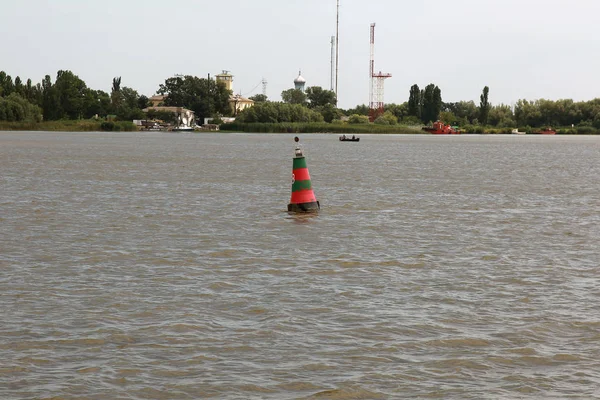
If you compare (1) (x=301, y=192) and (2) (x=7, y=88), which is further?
(2) (x=7, y=88)

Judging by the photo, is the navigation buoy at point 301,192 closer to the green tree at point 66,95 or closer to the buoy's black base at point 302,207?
the buoy's black base at point 302,207

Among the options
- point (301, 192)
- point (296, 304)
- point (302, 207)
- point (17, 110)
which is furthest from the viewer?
point (17, 110)

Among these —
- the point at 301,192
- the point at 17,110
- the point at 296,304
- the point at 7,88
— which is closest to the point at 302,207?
the point at 301,192

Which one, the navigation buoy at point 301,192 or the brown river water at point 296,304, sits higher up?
the navigation buoy at point 301,192

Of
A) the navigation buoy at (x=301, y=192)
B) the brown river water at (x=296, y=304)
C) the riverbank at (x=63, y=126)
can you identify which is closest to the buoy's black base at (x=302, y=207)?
the navigation buoy at (x=301, y=192)

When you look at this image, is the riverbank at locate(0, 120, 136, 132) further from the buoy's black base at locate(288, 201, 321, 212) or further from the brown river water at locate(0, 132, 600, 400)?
the brown river water at locate(0, 132, 600, 400)

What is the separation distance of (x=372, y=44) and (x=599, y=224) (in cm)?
17192

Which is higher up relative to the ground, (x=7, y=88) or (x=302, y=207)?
(x=7, y=88)

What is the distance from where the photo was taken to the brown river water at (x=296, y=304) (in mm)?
9078

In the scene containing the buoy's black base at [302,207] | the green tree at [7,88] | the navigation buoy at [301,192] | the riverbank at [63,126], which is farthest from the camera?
the green tree at [7,88]

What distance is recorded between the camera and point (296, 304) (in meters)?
12.4

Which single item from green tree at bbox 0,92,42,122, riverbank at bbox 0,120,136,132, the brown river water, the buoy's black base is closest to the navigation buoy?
the buoy's black base

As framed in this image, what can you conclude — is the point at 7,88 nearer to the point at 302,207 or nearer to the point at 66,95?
the point at 66,95

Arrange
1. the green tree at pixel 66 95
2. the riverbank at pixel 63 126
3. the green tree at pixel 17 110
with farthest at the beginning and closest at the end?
the green tree at pixel 66 95
the riverbank at pixel 63 126
the green tree at pixel 17 110
